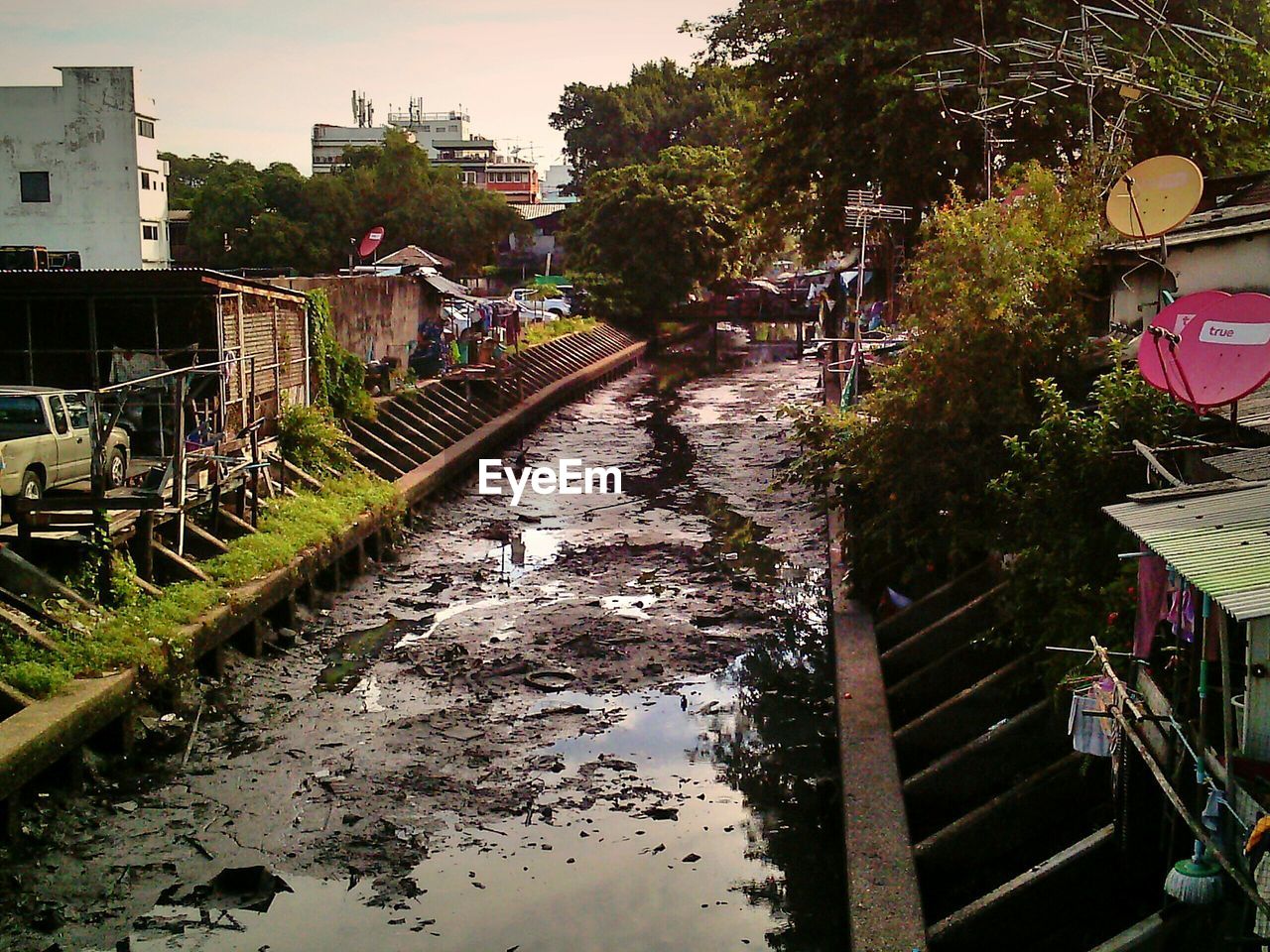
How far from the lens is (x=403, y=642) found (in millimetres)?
17781

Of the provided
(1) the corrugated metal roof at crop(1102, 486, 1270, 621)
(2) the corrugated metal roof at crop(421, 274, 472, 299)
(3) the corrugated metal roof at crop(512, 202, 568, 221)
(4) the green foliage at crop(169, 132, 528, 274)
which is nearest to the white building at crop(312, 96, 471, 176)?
(3) the corrugated metal roof at crop(512, 202, 568, 221)

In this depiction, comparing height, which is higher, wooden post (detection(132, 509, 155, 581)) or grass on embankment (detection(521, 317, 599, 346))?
grass on embankment (detection(521, 317, 599, 346))

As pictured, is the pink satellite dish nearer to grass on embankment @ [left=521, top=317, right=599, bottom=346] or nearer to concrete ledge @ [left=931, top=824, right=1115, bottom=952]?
concrete ledge @ [left=931, top=824, right=1115, bottom=952]

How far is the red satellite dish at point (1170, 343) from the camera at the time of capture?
9.91m

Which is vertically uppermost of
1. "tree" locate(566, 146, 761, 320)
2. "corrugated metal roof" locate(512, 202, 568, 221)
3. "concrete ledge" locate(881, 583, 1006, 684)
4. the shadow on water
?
"corrugated metal roof" locate(512, 202, 568, 221)

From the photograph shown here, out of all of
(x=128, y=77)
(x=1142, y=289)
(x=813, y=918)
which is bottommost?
(x=813, y=918)

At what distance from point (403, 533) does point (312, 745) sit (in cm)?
1000

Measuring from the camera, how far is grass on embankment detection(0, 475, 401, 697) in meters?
12.6

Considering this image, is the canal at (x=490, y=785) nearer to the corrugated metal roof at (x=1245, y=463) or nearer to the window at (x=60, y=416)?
the window at (x=60, y=416)

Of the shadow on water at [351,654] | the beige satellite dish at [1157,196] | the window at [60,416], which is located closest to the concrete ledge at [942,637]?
the beige satellite dish at [1157,196]

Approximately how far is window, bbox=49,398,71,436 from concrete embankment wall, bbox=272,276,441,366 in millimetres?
7208

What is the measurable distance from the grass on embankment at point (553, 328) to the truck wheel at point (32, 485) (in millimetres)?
31834

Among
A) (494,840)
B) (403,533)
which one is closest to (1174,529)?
(494,840)

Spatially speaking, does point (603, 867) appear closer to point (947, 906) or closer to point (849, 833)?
point (849, 833)
